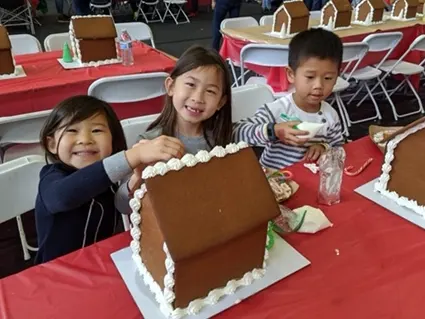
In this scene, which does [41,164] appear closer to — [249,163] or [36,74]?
[249,163]

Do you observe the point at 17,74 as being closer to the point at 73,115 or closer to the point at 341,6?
the point at 73,115

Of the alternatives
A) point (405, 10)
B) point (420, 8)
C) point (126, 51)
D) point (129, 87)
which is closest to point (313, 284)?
point (129, 87)

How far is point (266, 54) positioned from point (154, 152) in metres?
1.94

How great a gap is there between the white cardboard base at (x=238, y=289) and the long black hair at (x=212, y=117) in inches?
22.6

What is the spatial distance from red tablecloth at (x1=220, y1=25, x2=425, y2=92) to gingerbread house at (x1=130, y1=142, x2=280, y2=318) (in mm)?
2092

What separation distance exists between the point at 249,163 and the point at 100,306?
0.35m

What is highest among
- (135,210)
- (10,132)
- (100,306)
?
(135,210)

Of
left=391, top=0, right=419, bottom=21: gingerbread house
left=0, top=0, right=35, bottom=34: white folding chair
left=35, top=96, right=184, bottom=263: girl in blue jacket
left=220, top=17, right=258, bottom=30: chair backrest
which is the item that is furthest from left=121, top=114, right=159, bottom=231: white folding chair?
left=0, top=0, right=35, bottom=34: white folding chair

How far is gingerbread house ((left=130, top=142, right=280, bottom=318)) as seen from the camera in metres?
0.67

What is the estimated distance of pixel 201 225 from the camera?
26.5 inches

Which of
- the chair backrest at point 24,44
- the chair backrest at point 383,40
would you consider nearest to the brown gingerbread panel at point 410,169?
the chair backrest at point 383,40

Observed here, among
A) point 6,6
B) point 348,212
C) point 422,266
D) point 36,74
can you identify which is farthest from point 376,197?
point 6,6

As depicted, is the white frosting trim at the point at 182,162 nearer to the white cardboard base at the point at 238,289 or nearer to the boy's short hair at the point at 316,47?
the white cardboard base at the point at 238,289

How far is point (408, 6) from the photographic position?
149 inches
